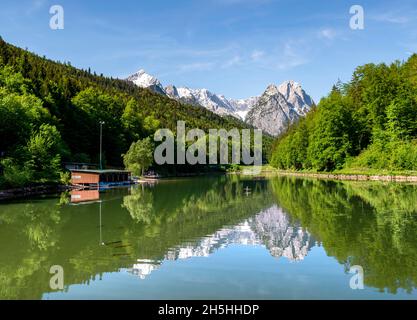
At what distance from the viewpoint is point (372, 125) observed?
90.8 metres

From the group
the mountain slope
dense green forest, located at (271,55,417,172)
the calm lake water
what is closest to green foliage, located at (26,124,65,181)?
the mountain slope

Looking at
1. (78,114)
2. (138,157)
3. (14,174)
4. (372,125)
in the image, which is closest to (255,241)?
(14,174)

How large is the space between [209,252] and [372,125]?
8184cm

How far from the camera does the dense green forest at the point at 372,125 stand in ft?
251

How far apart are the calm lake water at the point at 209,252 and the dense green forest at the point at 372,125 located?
4735cm

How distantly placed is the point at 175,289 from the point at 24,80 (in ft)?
245

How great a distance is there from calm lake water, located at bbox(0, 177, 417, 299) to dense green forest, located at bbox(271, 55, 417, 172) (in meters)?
47.3

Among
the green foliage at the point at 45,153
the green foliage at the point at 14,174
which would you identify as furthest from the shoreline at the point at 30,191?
the green foliage at the point at 45,153

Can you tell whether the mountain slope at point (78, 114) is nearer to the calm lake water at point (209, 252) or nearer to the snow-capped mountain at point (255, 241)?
the calm lake water at point (209, 252)

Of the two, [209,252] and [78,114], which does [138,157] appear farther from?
[209,252]

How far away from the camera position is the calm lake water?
41.9ft

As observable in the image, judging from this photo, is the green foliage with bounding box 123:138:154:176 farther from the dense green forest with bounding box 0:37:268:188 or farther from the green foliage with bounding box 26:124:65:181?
the green foliage with bounding box 26:124:65:181
